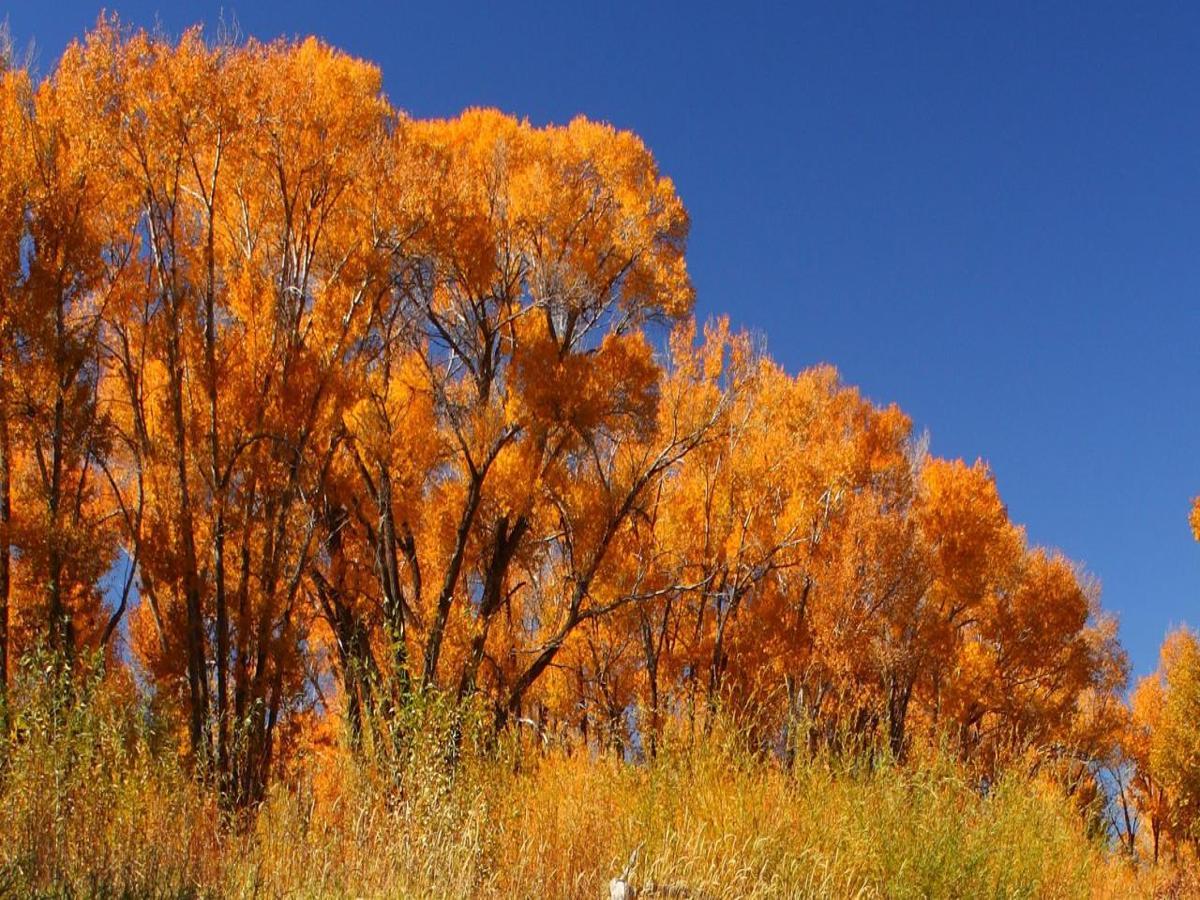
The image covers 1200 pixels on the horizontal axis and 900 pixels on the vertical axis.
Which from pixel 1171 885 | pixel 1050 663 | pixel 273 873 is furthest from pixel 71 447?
pixel 1050 663

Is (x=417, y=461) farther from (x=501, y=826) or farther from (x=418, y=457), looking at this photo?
(x=501, y=826)

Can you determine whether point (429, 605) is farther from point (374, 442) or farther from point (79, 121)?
point (79, 121)

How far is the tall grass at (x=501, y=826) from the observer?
639 cm

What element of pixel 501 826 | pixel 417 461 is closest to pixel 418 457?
pixel 417 461

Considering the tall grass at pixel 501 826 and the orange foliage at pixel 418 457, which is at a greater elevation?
the orange foliage at pixel 418 457

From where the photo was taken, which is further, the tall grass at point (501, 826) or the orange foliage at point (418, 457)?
the orange foliage at point (418, 457)

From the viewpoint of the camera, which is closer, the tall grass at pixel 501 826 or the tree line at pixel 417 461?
the tall grass at pixel 501 826

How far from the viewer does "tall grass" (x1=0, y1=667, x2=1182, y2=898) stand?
639 centimetres

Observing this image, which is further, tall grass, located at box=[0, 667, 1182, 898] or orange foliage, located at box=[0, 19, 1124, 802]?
orange foliage, located at box=[0, 19, 1124, 802]

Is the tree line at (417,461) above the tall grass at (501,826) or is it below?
above

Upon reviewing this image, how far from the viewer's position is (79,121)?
1114 centimetres

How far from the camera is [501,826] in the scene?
7160 millimetres

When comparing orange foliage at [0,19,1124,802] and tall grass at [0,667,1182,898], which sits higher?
orange foliage at [0,19,1124,802]

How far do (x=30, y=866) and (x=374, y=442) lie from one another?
9.61 meters
